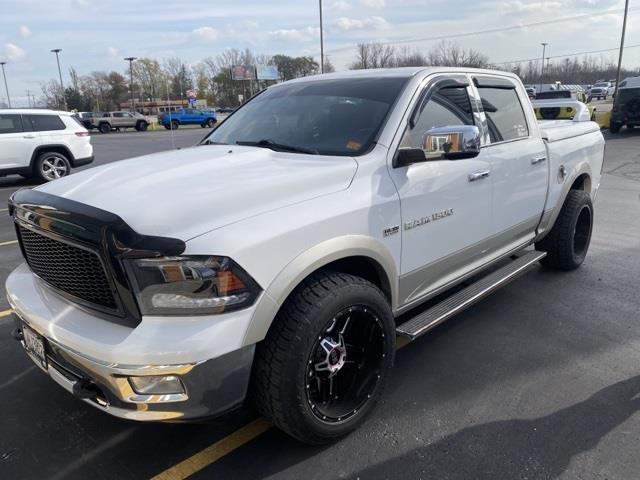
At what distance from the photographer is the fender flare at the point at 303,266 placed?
230 cm

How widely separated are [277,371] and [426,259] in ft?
4.27

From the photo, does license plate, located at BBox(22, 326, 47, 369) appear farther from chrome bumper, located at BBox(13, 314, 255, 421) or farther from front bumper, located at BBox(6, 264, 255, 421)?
chrome bumper, located at BBox(13, 314, 255, 421)

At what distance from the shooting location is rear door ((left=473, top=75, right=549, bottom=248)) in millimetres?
3896

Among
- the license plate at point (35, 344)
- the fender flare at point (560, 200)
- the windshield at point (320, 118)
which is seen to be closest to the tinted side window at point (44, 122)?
the windshield at point (320, 118)

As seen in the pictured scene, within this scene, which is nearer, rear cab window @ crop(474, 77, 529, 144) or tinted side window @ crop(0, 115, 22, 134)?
rear cab window @ crop(474, 77, 529, 144)

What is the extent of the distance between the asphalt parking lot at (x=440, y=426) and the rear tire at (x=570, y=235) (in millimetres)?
1033

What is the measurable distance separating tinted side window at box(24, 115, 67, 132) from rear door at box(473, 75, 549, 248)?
39.1ft

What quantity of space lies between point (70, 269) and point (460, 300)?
95.2 inches

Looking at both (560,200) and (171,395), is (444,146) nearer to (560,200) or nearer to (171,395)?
(171,395)

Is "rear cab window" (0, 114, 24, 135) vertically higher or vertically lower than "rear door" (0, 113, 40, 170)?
higher

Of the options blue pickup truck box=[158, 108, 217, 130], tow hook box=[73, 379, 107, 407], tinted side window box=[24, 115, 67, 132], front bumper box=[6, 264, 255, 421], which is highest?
tinted side window box=[24, 115, 67, 132]

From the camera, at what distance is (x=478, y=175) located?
11.7 ft

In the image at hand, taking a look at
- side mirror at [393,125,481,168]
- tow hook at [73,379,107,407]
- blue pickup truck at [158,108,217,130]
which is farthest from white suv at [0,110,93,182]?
blue pickup truck at [158,108,217,130]

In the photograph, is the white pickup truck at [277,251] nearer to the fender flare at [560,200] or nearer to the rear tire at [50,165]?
the fender flare at [560,200]
